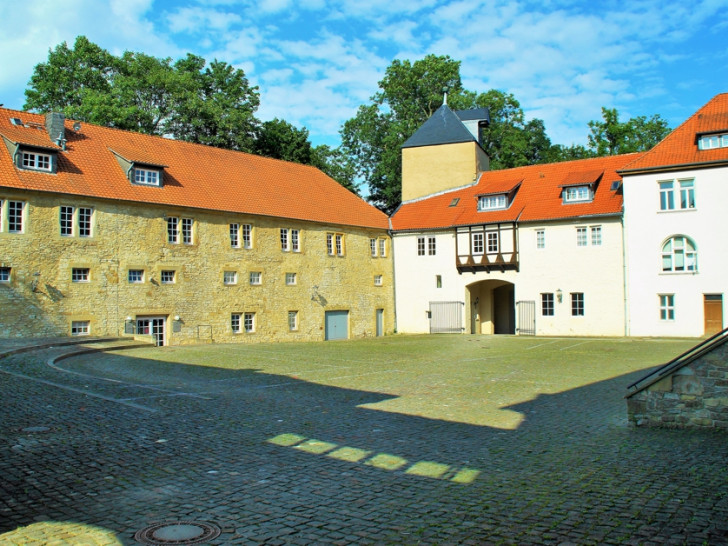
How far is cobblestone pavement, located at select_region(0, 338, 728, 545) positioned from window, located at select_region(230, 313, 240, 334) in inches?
781

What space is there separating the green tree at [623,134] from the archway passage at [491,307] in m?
17.0

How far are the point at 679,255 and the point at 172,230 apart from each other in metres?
24.8

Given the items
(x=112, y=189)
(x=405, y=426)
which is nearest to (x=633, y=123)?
(x=112, y=189)

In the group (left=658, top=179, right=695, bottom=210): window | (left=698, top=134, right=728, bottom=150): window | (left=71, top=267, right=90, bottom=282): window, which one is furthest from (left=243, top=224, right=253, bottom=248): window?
(left=698, top=134, right=728, bottom=150): window

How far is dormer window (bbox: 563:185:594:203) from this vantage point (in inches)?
1375

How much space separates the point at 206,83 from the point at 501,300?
2727cm

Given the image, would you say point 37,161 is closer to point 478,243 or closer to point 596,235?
point 478,243

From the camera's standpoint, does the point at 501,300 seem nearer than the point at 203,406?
No

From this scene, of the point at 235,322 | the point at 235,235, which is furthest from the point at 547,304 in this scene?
the point at 235,235

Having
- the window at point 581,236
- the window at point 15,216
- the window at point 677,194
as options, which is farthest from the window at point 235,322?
the window at point 677,194

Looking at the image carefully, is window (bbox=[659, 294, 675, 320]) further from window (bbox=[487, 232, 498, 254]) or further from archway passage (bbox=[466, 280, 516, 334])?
window (bbox=[487, 232, 498, 254])

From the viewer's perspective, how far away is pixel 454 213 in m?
39.2

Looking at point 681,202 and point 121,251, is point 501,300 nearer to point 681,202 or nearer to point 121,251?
point 681,202

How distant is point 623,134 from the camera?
49250 millimetres
